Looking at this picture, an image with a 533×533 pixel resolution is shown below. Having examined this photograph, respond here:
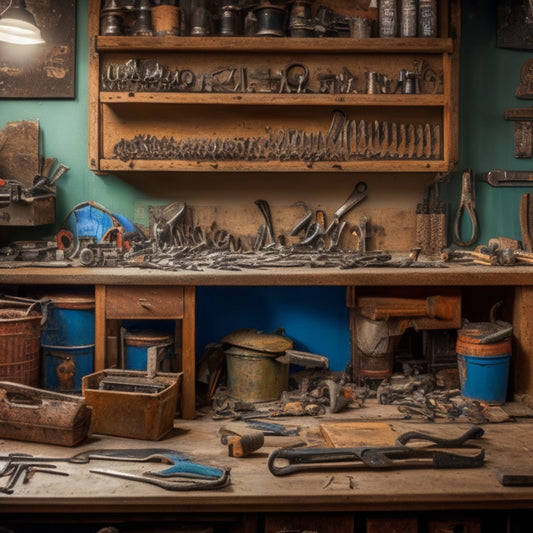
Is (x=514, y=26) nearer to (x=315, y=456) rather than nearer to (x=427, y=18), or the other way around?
(x=427, y=18)

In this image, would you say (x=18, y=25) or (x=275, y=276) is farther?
(x=18, y=25)

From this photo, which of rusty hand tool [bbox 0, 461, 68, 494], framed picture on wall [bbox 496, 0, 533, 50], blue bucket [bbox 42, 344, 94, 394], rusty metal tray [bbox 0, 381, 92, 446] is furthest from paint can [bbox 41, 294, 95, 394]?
framed picture on wall [bbox 496, 0, 533, 50]

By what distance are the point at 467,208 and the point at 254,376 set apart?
189cm

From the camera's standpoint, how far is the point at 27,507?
8.48 ft

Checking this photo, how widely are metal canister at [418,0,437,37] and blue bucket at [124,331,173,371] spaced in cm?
250

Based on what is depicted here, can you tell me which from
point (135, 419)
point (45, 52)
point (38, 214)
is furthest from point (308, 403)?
point (45, 52)

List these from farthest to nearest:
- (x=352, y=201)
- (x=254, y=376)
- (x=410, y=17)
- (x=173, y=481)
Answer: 1. (x=352, y=201)
2. (x=410, y=17)
3. (x=254, y=376)
4. (x=173, y=481)

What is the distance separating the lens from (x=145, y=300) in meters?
3.71

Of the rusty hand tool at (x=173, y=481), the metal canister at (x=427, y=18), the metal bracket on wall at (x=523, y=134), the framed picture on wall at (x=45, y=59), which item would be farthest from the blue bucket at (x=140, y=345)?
the metal bracket on wall at (x=523, y=134)

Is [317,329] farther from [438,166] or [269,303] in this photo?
[438,166]

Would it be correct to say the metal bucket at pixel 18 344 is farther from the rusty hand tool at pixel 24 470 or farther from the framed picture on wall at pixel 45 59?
the framed picture on wall at pixel 45 59

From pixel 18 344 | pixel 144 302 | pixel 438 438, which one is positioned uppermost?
pixel 144 302

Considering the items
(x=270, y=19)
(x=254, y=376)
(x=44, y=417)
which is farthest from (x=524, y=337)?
(x=44, y=417)

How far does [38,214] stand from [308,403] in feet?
6.64
